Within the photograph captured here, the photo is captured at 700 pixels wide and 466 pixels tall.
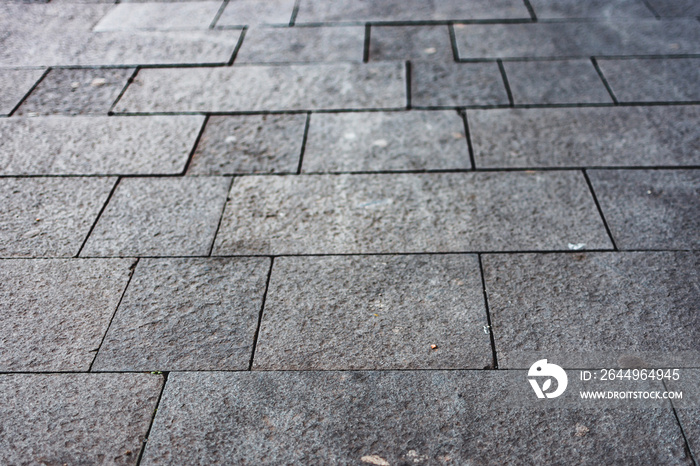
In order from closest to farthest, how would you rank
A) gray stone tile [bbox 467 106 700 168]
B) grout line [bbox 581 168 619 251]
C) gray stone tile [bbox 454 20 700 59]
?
1. grout line [bbox 581 168 619 251]
2. gray stone tile [bbox 467 106 700 168]
3. gray stone tile [bbox 454 20 700 59]

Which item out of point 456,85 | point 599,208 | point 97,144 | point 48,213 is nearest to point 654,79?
point 456,85

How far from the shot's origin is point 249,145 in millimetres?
3951

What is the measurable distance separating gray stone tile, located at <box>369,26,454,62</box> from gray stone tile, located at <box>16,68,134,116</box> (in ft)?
7.14

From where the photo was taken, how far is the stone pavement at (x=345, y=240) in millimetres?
2375

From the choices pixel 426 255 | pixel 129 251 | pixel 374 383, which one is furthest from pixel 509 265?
pixel 129 251

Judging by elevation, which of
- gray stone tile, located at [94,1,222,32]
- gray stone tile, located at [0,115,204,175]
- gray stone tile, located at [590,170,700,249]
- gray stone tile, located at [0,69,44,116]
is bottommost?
gray stone tile, located at [590,170,700,249]

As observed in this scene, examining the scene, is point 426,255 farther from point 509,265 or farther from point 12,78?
point 12,78

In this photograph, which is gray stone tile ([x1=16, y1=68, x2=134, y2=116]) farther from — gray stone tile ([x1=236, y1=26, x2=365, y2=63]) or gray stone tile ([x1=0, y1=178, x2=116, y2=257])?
gray stone tile ([x1=236, y1=26, x2=365, y2=63])

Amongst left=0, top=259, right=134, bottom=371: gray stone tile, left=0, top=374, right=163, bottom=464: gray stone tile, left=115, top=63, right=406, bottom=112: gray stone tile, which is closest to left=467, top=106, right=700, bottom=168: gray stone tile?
left=115, top=63, right=406, bottom=112: gray stone tile

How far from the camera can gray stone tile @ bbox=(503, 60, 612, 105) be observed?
14.2ft

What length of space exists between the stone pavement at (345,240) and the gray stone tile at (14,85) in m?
0.03

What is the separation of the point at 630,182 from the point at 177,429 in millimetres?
2988

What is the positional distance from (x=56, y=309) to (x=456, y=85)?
3.29m

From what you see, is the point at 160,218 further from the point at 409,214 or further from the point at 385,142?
the point at 385,142
